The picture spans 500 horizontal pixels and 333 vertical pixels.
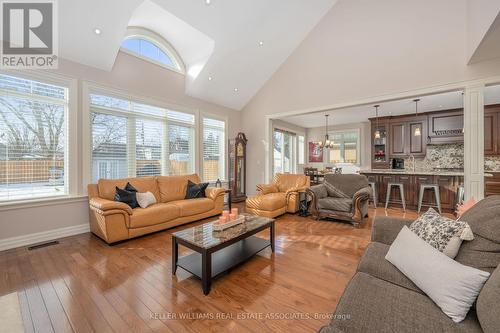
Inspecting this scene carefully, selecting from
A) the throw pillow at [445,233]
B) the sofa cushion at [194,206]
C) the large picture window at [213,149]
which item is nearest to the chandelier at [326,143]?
the large picture window at [213,149]

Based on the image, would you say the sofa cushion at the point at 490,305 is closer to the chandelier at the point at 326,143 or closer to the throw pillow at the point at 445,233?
the throw pillow at the point at 445,233

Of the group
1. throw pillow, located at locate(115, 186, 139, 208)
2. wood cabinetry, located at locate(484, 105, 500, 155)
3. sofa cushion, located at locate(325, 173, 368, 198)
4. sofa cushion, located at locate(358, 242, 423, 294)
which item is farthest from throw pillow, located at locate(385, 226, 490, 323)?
wood cabinetry, located at locate(484, 105, 500, 155)

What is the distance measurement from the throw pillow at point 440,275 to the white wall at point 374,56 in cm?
370

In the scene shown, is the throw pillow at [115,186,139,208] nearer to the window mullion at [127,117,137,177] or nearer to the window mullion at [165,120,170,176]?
the window mullion at [127,117,137,177]

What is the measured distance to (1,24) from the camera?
2967 millimetres

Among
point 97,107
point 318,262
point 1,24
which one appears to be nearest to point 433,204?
point 318,262

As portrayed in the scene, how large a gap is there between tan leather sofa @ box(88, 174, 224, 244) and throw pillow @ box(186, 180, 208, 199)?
10 cm

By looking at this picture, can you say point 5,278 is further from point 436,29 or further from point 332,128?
point 332,128

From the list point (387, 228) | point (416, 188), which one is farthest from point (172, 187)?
point (416, 188)

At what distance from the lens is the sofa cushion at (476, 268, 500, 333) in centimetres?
88

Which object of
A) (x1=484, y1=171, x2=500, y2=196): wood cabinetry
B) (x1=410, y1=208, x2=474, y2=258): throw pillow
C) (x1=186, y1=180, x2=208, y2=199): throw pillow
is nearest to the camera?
(x1=410, y1=208, x2=474, y2=258): throw pillow

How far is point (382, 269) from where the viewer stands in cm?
149

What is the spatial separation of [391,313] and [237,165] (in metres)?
5.31

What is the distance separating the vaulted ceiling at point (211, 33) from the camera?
3254mm
